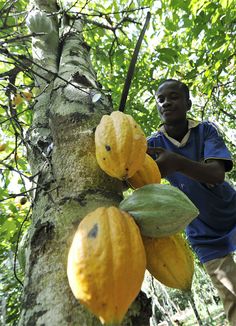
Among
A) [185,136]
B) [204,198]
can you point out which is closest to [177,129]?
[185,136]

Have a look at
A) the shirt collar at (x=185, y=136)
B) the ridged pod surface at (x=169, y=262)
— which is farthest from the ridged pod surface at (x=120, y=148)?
the shirt collar at (x=185, y=136)

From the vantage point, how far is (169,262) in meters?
0.94

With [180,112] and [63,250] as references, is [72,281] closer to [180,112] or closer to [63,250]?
[63,250]

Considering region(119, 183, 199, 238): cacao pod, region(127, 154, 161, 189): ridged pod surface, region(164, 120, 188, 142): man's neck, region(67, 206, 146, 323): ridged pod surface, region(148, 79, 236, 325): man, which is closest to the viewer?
region(67, 206, 146, 323): ridged pod surface

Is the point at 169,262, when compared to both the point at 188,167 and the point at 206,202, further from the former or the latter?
the point at 206,202

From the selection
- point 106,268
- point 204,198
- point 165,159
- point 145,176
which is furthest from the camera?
point 204,198

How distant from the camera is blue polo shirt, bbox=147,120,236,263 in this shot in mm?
2613

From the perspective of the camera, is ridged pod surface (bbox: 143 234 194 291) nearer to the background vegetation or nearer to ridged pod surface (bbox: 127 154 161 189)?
ridged pod surface (bbox: 127 154 161 189)

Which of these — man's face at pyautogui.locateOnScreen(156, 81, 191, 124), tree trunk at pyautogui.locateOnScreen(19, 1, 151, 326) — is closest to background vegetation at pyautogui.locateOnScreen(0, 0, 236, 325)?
man's face at pyautogui.locateOnScreen(156, 81, 191, 124)

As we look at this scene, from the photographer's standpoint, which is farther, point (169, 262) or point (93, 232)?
point (169, 262)

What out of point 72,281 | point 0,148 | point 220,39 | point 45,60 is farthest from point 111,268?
point 220,39

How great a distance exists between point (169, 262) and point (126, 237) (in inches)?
8.5

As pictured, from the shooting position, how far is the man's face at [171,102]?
265 cm

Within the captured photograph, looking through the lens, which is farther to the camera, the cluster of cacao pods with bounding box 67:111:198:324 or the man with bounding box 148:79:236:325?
the man with bounding box 148:79:236:325
